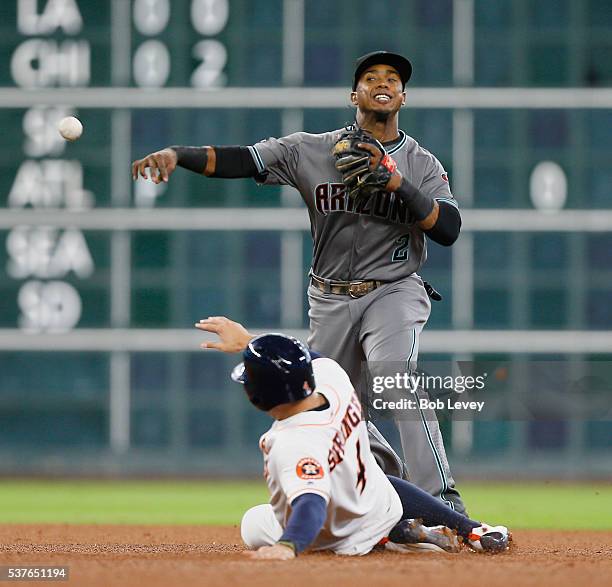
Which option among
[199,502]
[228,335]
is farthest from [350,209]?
[199,502]

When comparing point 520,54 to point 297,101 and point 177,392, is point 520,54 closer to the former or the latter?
point 297,101

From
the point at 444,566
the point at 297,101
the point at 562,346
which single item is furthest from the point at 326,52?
the point at 444,566

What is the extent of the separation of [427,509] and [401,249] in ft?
3.46

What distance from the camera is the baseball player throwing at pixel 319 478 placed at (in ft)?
11.5

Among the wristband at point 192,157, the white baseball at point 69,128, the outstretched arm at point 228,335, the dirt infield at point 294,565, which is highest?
the white baseball at point 69,128

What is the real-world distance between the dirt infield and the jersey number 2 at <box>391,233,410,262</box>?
1.12m

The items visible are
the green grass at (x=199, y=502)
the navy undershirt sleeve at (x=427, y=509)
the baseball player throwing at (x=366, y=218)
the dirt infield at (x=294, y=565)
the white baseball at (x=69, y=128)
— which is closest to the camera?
the dirt infield at (x=294, y=565)

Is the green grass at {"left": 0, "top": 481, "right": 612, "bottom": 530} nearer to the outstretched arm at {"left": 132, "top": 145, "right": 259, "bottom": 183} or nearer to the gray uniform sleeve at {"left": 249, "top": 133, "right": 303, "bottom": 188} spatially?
the gray uniform sleeve at {"left": 249, "top": 133, "right": 303, "bottom": 188}

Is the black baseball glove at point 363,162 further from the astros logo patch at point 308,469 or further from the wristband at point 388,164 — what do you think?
the astros logo patch at point 308,469

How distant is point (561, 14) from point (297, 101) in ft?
8.16

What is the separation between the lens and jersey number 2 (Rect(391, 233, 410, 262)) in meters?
4.74

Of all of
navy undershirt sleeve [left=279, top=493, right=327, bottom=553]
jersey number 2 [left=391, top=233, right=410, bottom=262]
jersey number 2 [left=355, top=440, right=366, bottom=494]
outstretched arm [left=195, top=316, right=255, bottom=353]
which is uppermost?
jersey number 2 [left=391, top=233, right=410, bottom=262]

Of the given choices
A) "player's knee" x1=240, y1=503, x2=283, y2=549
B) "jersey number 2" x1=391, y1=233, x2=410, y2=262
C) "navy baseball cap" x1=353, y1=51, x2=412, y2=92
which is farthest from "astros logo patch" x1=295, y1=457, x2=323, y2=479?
"navy baseball cap" x1=353, y1=51, x2=412, y2=92

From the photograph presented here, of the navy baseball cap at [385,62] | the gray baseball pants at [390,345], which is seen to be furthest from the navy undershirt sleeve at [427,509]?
the navy baseball cap at [385,62]
